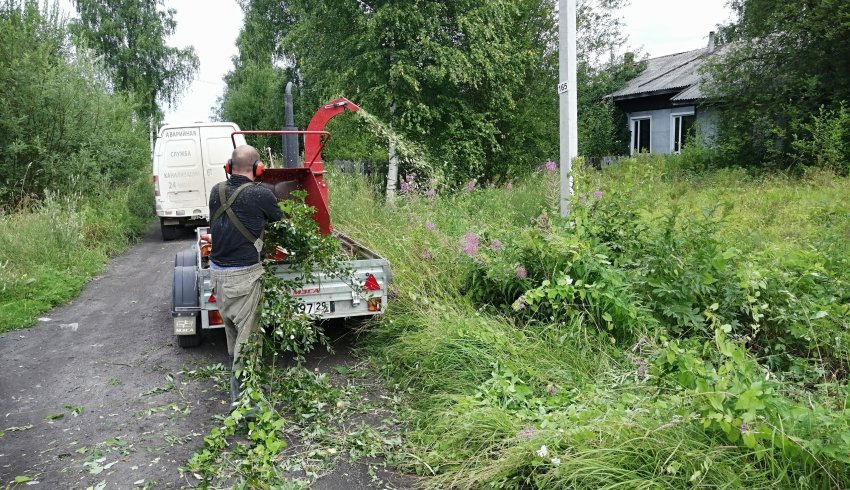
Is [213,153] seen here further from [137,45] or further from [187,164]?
[137,45]

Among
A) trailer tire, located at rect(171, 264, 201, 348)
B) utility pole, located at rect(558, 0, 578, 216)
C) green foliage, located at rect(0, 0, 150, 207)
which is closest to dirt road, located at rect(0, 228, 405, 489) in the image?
trailer tire, located at rect(171, 264, 201, 348)

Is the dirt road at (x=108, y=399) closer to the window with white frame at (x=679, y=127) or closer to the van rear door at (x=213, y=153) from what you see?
the van rear door at (x=213, y=153)

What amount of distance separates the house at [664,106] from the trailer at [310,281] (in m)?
19.6

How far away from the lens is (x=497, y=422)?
3.92 m

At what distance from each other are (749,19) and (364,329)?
16.1m

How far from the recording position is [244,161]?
4852 mm

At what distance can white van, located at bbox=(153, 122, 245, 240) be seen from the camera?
1417 cm

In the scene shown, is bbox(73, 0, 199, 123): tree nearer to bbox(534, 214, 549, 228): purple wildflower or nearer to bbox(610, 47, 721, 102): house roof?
bbox(610, 47, 721, 102): house roof

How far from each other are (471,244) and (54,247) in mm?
8223

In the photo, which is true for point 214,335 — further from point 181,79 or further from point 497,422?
point 181,79

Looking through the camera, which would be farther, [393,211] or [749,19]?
[749,19]

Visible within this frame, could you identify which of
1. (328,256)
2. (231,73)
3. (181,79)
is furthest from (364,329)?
(231,73)

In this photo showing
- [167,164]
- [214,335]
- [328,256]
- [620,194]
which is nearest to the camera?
[328,256]

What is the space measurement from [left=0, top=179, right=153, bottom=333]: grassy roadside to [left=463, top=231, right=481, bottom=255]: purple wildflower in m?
5.55
